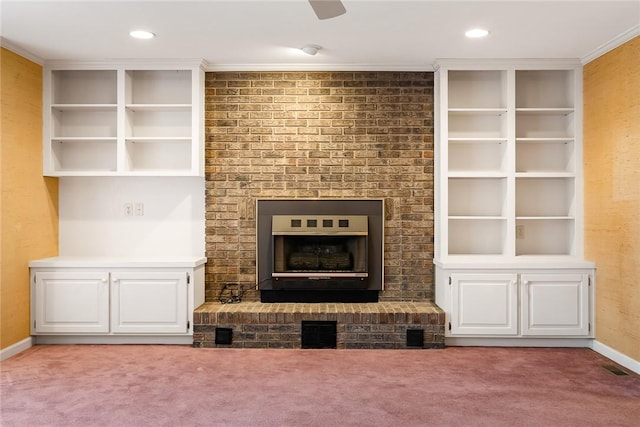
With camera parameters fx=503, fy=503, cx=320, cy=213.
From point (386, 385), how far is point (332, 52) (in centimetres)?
259

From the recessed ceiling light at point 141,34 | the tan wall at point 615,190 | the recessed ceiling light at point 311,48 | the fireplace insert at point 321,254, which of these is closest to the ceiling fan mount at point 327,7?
the recessed ceiling light at point 311,48

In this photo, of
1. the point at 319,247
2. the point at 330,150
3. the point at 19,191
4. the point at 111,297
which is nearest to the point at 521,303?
the point at 319,247

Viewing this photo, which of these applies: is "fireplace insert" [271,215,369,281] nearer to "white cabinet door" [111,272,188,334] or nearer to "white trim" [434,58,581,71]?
"white cabinet door" [111,272,188,334]

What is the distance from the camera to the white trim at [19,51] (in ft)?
12.5

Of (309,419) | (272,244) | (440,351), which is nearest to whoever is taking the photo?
(309,419)

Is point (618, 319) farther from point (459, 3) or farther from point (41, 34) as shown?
point (41, 34)

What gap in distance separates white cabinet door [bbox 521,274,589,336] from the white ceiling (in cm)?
187

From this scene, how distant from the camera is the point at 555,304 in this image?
13.6 ft

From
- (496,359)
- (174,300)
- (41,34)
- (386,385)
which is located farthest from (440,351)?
(41,34)

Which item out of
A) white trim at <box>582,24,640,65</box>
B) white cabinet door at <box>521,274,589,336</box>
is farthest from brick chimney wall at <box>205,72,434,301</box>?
white trim at <box>582,24,640,65</box>

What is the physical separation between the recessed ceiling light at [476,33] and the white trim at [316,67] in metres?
0.79

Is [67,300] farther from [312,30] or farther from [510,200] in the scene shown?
[510,200]

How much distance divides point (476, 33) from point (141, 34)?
242cm

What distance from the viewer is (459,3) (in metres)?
3.10
